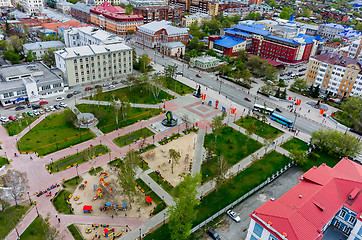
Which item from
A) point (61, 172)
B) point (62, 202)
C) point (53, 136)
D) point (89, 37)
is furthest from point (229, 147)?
point (89, 37)

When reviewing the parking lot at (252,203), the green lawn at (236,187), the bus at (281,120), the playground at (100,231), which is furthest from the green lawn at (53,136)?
the bus at (281,120)

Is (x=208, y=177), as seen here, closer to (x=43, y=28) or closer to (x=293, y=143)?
(x=293, y=143)

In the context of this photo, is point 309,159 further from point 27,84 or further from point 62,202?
point 27,84

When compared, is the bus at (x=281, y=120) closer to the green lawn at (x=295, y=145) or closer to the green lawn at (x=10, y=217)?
the green lawn at (x=295, y=145)

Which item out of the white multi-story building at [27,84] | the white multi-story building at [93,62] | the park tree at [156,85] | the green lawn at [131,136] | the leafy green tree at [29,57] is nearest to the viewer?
the green lawn at [131,136]

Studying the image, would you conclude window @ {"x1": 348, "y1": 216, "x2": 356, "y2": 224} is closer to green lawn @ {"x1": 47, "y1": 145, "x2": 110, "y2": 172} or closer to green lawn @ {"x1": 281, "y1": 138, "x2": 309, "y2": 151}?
green lawn @ {"x1": 281, "y1": 138, "x2": 309, "y2": 151}

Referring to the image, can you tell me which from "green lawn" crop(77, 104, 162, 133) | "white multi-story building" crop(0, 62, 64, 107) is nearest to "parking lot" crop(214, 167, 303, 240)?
"green lawn" crop(77, 104, 162, 133)
